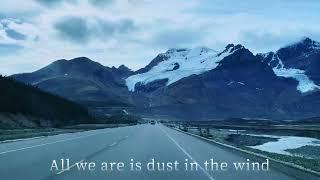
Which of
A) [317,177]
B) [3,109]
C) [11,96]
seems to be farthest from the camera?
[11,96]

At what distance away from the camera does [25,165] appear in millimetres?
22484

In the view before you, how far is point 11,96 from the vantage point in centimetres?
9112

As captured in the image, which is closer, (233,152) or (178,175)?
(178,175)

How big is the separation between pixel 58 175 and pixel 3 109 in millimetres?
68132

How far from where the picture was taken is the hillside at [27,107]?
85.2 meters

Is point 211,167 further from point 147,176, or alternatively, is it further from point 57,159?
point 57,159

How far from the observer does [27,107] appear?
96500mm

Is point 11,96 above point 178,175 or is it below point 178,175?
above

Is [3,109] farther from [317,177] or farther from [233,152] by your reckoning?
[317,177]

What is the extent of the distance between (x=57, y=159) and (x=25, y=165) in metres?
2.88

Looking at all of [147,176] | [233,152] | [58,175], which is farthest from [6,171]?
[233,152]

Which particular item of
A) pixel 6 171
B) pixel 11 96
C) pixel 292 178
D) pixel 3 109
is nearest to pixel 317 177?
pixel 292 178

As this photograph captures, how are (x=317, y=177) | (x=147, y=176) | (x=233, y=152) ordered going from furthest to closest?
(x=233, y=152), (x=147, y=176), (x=317, y=177)

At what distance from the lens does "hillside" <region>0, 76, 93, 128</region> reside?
85.2 metres
